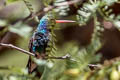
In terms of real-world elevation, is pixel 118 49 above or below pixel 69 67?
below

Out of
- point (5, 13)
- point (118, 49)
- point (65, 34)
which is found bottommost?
point (118, 49)

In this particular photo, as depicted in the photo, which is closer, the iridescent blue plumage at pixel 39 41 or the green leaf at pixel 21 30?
the green leaf at pixel 21 30

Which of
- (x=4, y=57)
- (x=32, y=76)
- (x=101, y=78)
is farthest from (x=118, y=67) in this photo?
(x=4, y=57)

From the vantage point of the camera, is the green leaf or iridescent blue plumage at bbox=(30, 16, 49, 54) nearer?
the green leaf

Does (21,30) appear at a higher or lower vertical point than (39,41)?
higher

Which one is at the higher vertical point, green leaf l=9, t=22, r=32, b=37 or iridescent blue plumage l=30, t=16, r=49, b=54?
green leaf l=9, t=22, r=32, b=37

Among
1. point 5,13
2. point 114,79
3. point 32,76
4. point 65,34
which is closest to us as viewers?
point 114,79

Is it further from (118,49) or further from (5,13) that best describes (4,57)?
(118,49)

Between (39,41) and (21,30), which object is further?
(39,41)

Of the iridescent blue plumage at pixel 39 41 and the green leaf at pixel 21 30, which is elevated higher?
the green leaf at pixel 21 30

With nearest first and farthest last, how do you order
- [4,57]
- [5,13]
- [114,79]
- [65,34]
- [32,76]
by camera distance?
1. [114,79]
2. [32,76]
3. [5,13]
4. [4,57]
5. [65,34]

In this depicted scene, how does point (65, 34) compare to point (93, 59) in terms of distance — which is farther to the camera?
point (65, 34)
